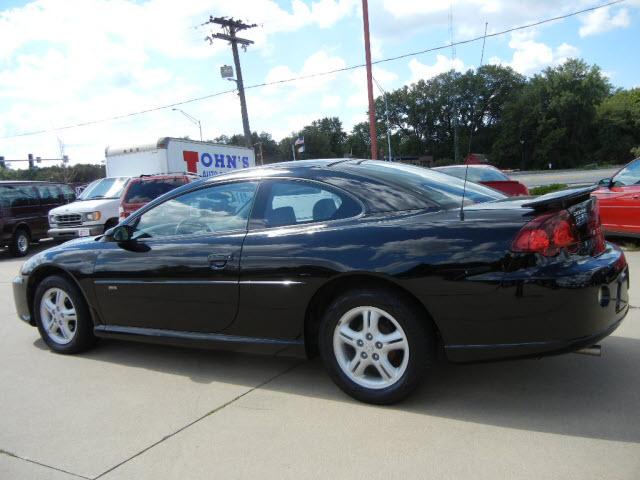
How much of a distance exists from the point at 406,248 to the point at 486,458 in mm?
1151

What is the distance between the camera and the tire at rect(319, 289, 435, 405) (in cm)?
310

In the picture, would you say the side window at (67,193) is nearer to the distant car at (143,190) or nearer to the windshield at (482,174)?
the distant car at (143,190)

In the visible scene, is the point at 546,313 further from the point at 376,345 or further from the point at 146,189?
the point at 146,189

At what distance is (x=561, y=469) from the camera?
8.20 feet

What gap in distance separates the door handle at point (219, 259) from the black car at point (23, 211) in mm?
11299

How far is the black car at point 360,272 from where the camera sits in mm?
2865

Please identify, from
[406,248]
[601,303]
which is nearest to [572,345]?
[601,303]

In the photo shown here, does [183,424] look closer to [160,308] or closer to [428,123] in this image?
[160,308]

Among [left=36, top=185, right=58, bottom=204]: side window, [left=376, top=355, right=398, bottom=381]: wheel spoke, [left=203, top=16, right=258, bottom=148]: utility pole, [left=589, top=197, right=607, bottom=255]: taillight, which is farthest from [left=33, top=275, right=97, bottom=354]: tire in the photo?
[left=203, top=16, right=258, bottom=148]: utility pole

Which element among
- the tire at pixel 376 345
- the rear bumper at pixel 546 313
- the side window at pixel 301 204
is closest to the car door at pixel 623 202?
the rear bumper at pixel 546 313

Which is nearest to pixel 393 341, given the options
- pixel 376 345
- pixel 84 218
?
pixel 376 345

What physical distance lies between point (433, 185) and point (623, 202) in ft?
17.2

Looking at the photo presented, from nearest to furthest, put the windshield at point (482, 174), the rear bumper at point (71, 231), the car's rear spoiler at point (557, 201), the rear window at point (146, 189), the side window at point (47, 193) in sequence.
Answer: the car's rear spoiler at point (557, 201) → the windshield at point (482, 174) → the rear window at point (146, 189) → the rear bumper at point (71, 231) → the side window at point (47, 193)

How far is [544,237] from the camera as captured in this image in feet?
9.36
